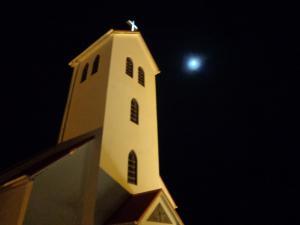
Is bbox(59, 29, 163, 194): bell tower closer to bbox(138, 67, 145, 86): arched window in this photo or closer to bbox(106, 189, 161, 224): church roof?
bbox(138, 67, 145, 86): arched window

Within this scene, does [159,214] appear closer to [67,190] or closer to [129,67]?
[67,190]

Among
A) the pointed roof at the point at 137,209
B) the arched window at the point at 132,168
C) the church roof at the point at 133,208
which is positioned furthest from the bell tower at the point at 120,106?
the pointed roof at the point at 137,209

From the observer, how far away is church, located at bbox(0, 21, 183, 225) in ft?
30.6

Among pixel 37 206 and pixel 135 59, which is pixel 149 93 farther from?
pixel 37 206

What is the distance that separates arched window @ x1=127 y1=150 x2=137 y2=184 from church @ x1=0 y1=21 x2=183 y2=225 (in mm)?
44

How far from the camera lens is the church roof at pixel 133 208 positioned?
914cm

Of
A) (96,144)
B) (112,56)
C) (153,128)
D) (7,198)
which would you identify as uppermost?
(112,56)

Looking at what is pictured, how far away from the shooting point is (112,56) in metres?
14.6

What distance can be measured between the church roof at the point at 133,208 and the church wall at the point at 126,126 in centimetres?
101

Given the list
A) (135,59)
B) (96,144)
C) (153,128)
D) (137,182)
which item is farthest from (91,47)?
(137,182)

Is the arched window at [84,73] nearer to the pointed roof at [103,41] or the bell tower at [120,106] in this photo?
the bell tower at [120,106]

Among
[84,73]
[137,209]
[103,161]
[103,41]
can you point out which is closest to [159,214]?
[137,209]

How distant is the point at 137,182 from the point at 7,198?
517 centimetres

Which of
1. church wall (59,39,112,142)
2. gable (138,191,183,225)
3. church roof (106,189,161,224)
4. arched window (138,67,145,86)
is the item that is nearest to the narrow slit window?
arched window (138,67,145,86)
